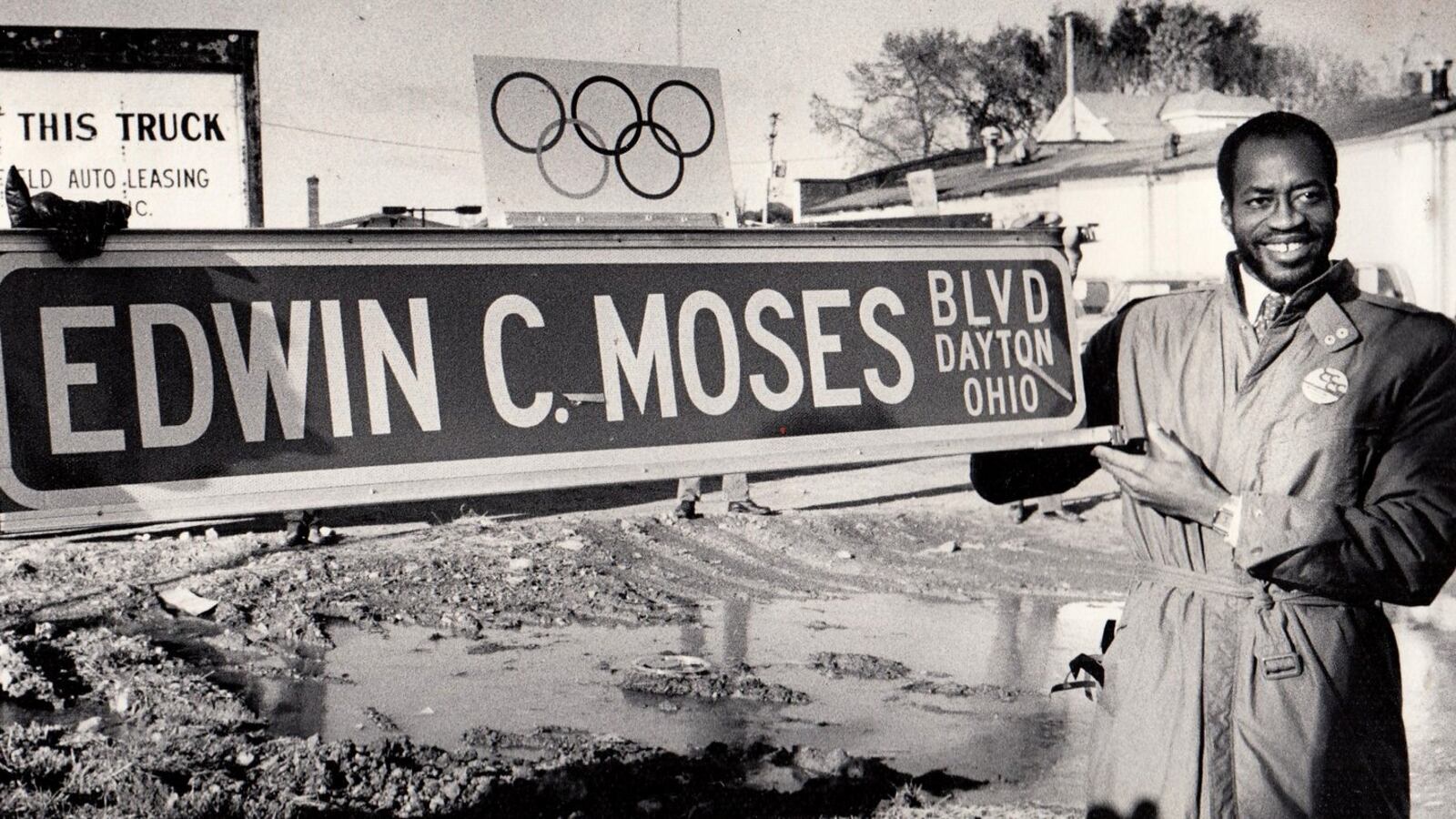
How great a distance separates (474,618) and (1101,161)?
31.0 m

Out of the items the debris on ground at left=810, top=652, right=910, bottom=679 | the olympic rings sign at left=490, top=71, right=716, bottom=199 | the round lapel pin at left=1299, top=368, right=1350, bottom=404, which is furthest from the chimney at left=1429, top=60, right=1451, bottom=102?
the olympic rings sign at left=490, top=71, right=716, bottom=199

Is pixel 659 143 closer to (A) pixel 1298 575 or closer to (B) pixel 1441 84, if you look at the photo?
(A) pixel 1298 575

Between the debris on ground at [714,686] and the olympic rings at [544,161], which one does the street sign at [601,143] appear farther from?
the debris on ground at [714,686]

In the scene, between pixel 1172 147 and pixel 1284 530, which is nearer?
pixel 1284 530

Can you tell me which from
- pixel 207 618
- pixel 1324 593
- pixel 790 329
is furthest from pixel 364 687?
pixel 1324 593

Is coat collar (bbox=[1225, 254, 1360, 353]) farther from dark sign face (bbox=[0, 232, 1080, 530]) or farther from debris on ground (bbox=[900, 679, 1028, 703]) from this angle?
debris on ground (bbox=[900, 679, 1028, 703])

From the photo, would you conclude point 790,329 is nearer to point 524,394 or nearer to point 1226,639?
point 524,394

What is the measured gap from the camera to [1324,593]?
224 cm

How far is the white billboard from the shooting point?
9.12 metres

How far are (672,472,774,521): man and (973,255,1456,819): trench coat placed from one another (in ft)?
29.2

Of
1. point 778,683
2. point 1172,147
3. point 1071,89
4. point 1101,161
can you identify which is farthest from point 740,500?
point 1071,89

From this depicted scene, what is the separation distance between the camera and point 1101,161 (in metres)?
36.1

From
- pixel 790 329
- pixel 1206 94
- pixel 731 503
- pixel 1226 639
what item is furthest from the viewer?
pixel 1206 94

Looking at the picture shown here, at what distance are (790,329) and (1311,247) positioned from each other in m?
0.90
